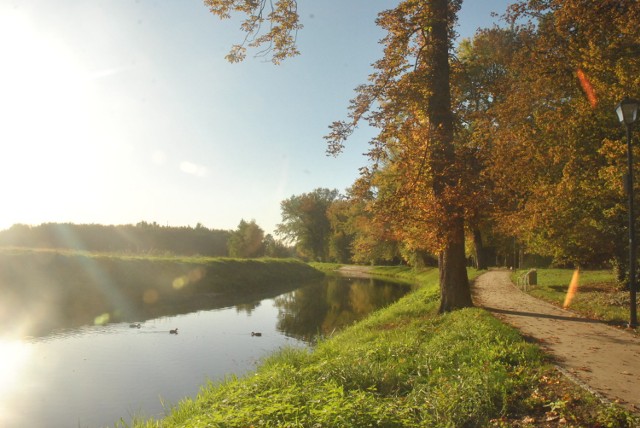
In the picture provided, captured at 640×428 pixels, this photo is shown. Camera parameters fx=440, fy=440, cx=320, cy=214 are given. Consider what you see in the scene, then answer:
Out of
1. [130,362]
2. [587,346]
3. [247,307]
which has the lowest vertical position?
[130,362]

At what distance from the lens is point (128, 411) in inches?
353

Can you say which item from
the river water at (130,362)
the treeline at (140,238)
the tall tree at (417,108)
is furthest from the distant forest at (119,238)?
the tall tree at (417,108)

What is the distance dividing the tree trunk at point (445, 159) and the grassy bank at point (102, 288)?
45.1 feet

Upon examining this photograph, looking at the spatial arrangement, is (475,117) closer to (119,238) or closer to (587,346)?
(587,346)

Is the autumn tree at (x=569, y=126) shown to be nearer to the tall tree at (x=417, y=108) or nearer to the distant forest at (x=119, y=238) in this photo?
the tall tree at (x=417, y=108)

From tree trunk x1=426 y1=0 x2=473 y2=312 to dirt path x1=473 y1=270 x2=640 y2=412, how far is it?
61.3 inches

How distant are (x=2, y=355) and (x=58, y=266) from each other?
13471 mm

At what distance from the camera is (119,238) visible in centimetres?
4872

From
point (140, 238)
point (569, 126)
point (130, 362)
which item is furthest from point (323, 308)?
point (140, 238)

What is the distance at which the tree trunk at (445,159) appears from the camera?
12.2m

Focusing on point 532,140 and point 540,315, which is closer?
point 540,315

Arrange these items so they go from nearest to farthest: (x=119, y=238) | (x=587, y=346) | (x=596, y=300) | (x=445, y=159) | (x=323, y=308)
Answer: (x=587, y=346) < (x=445, y=159) < (x=596, y=300) < (x=323, y=308) < (x=119, y=238)

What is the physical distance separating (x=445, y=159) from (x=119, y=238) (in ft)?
147

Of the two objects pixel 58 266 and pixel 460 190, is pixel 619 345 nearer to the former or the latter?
pixel 460 190
